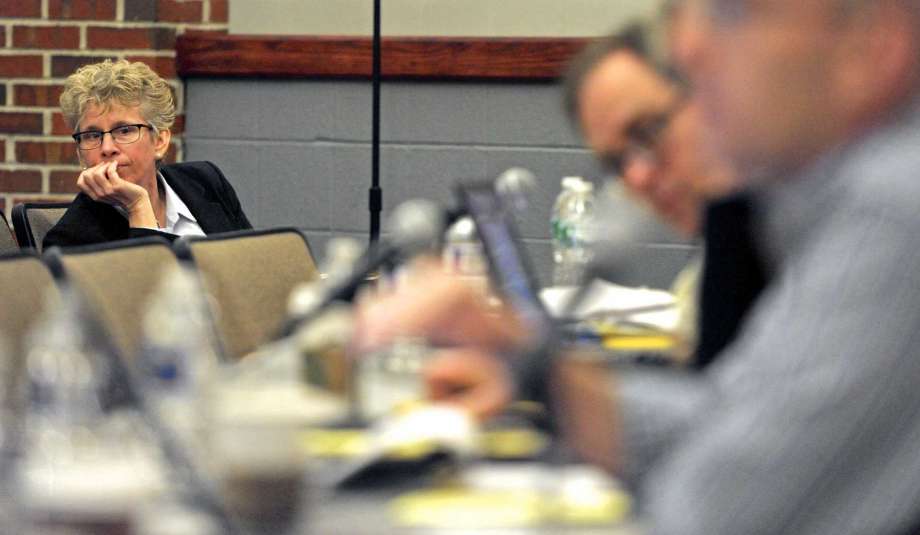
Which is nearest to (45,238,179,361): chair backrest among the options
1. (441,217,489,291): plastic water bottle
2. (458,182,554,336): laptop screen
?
(441,217,489,291): plastic water bottle

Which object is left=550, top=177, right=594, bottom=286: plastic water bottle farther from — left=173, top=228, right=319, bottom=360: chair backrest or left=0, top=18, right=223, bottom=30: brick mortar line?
left=0, top=18, right=223, bottom=30: brick mortar line

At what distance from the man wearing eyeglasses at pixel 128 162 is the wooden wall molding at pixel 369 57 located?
96 centimetres

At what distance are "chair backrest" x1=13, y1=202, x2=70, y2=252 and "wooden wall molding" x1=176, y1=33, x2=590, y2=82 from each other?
43.3 inches

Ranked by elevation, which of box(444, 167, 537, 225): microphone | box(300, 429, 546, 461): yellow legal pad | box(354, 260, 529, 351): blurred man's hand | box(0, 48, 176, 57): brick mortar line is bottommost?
box(300, 429, 546, 461): yellow legal pad

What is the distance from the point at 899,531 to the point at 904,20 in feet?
1.15

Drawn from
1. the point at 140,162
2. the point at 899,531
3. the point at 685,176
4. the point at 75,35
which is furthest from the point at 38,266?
the point at 75,35

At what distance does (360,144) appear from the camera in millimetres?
4902

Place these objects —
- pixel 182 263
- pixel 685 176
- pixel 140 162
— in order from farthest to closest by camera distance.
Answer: pixel 140 162
pixel 182 263
pixel 685 176

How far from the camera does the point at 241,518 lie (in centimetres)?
106

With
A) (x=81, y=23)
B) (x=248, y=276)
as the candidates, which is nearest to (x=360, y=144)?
(x=81, y=23)

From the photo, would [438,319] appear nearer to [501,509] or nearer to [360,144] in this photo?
[501,509]

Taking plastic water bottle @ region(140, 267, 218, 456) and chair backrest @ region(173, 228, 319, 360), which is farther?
chair backrest @ region(173, 228, 319, 360)

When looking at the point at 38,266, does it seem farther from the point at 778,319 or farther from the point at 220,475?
the point at 778,319

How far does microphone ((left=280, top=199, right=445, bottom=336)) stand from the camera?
5.17 ft
